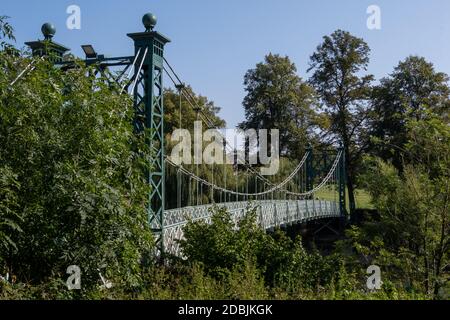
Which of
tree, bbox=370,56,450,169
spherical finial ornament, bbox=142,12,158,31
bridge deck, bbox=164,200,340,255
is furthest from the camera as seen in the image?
tree, bbox=370,56,450,169

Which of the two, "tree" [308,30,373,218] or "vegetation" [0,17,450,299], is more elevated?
"tree" [308,30,373,218]

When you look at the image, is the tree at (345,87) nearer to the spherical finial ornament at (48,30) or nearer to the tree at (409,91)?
the tree at (409,91)

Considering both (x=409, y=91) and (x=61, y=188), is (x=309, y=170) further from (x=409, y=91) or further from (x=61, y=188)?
(x=61, y=188)

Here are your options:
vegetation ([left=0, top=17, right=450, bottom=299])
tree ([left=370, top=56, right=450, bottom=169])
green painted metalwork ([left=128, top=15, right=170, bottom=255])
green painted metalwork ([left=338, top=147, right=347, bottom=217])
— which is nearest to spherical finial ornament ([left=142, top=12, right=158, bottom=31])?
green painted metalwork ([left=128, top=15, right=170, bottom=255])

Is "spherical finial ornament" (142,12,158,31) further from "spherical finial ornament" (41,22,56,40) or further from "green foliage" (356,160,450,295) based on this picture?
"green foliage" (356,160,450,295)

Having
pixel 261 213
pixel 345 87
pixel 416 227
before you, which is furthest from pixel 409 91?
pixel 416 227

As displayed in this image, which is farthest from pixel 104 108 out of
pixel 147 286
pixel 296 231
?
pixel 296 231

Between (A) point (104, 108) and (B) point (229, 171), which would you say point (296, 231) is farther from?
(A) point (104, 108)

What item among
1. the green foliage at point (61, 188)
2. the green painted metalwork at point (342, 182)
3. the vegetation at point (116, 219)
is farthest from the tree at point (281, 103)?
the green foliage at point (61, 188)

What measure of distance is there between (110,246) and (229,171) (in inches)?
761

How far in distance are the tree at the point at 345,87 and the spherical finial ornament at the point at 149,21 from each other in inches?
1002

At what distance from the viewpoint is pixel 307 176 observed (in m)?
34.7

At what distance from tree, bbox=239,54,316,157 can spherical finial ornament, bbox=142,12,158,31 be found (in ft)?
82.0

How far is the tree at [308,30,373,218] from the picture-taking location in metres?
Answer: 33.2
